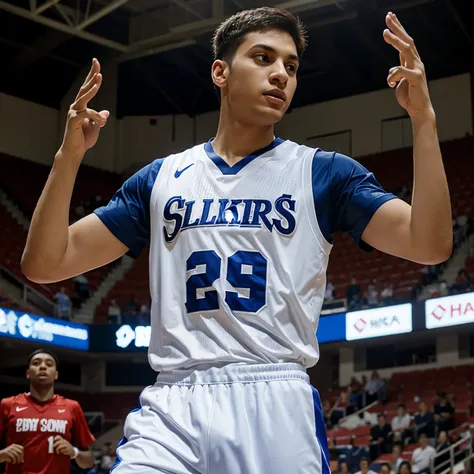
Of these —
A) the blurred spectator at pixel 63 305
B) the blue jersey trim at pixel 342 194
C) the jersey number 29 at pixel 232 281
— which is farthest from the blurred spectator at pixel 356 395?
the jersey number 29 at pixel 232 281

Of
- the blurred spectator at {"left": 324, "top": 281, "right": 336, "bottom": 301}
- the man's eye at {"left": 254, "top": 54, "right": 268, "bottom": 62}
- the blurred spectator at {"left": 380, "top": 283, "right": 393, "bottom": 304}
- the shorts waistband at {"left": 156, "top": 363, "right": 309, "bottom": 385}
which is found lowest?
the shorts waistband at {"left": 156, "top": 363, "right": 309, "bottom": 385}

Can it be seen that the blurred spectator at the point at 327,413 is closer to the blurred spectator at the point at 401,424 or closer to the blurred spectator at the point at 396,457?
the blurred spectator at the point at 401,424

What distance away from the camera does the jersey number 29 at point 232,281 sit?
9.00 ft

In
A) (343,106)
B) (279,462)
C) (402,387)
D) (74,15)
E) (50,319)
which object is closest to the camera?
(279,462)

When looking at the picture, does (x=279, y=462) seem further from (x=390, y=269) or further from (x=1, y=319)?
(x=390, y=269)

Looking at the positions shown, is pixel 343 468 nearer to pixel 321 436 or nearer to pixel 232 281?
pixel 321 436

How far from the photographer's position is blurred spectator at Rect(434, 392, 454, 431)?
48.8ft

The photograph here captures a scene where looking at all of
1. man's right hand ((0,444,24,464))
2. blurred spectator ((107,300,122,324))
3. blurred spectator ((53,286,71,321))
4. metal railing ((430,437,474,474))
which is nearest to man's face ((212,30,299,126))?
man's right hand ((0,444,24,464))

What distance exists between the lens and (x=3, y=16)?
72.2 ft

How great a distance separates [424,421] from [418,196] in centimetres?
1297

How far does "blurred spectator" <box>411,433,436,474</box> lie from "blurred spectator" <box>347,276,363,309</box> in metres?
5.09

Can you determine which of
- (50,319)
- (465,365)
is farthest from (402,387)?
(50,319)

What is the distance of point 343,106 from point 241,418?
22.8 m

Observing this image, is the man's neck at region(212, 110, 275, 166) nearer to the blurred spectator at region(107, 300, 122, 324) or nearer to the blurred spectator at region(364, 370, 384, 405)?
the blurred spectator at region(364, 370, 384, 405)
